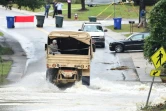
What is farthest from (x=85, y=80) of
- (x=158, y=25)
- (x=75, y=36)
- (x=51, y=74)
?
(x=158, y=25)

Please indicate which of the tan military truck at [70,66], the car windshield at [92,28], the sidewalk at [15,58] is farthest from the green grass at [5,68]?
the car windshield at [92,28]

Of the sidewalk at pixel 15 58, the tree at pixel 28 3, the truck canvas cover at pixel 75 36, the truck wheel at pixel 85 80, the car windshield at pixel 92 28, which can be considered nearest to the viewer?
the truck wheel at pixel 85 80

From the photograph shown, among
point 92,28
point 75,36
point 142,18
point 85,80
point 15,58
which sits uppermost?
point 75,36

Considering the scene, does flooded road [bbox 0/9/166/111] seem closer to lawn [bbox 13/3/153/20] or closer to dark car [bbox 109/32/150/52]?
dark car [bbox 109/32/150/52]

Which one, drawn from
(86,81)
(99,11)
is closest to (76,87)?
(86,81)

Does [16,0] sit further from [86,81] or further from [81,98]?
[81,98]

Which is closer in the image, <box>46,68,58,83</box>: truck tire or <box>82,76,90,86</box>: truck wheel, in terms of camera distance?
<box>82,76,90,86</box>: truck wheel

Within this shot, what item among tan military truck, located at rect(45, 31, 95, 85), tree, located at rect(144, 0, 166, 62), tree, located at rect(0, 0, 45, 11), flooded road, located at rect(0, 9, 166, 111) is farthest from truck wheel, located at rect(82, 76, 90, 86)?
tree, located at rect(0, 0, 45, 11)

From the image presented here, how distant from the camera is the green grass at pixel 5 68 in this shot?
27516 mm

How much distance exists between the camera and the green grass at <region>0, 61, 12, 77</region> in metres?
27.5

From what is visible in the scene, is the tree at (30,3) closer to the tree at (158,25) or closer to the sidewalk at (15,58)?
the sidewalk at (15,58)

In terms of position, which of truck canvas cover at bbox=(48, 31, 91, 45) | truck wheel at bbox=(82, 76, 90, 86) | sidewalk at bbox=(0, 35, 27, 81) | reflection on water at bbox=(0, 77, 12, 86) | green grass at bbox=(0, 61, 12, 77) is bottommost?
sidewalk at bbox=(0, 35, 27, 81)

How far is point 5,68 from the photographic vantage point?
95.8 ft

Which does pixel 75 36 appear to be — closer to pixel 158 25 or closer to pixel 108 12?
pixel 158 25
